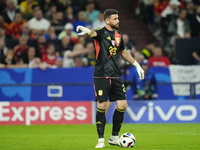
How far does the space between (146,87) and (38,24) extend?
16.6ft

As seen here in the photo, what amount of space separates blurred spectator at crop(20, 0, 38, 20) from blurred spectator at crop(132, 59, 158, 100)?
558 cm

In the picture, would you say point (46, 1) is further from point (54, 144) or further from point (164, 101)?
point (54, 144)

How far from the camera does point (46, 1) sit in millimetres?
15352

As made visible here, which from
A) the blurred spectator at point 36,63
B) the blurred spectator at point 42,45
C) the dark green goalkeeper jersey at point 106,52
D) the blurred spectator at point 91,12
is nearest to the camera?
the dark green goalkeeper jersey at point 106,52

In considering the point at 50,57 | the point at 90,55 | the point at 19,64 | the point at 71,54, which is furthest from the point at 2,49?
the point at 90,55

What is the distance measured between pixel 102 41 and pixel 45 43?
6.82 metres

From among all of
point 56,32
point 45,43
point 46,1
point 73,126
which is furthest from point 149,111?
point 46,1

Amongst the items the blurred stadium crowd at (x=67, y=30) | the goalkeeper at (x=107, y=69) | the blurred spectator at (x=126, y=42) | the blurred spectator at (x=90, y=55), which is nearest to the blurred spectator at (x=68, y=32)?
the blurred stadium crowd at (x=67, y=30)

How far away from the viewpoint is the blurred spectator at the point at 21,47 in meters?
12.7

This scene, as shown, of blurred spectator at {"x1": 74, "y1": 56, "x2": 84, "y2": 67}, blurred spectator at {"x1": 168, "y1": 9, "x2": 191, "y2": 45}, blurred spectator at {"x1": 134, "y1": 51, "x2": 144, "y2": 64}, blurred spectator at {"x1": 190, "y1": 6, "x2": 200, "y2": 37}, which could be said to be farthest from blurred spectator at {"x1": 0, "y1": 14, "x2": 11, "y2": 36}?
blurred spectator at {"x1": 190, "y1": 6, "x2": 200, "y2": 37}

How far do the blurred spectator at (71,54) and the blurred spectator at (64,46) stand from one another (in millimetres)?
351

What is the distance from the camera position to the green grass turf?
6.72 meters

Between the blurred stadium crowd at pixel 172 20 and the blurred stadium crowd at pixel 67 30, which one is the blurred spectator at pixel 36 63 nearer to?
the blurred stadium crowd at pixel 67 30

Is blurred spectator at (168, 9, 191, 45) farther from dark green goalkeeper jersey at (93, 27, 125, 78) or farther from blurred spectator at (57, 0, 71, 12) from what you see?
dark green goalkeeper jersey at (93, 27, 125, 78)
